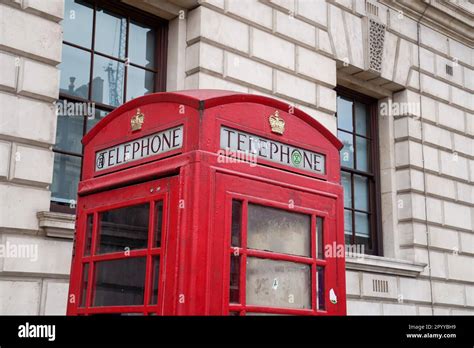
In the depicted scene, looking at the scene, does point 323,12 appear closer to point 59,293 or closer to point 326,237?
point 59,293

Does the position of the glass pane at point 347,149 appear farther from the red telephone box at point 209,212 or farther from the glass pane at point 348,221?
the red telephone box at point 209,212

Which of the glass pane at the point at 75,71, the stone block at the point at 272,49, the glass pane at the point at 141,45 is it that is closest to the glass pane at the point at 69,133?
the glass pane at the point at 75,71

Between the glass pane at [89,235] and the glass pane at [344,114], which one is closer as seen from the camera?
the glass pane at [89,235]

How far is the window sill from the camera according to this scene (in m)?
9.77

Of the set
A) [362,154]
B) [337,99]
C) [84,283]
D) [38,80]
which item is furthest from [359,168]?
[84,283]

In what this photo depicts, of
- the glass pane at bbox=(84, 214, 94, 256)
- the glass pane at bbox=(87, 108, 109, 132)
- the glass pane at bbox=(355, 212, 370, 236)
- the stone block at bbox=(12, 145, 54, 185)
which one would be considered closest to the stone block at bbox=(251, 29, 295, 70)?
the glass pane at bbox=(87, 108, 109, 132)

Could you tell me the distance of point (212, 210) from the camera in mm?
3627

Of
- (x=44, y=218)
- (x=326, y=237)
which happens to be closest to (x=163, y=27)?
(x=44, y=218)

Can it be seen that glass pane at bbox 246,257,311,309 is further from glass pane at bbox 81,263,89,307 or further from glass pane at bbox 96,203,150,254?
glass pane at bbox 81,263,89,307

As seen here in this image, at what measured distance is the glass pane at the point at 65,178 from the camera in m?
7.16

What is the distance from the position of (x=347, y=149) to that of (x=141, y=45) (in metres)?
4.03

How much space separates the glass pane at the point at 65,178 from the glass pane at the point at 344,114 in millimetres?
4927

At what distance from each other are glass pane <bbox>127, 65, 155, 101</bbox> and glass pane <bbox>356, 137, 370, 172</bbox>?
4.11 meters

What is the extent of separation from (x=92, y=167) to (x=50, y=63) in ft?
9.66
